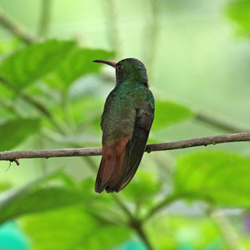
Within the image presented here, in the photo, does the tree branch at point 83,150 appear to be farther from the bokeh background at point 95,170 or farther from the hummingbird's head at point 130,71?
the hummingbird's head at point 130,71

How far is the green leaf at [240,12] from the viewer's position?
2.27 m

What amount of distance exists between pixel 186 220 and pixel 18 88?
152 cm

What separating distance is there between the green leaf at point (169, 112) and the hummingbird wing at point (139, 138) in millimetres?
426

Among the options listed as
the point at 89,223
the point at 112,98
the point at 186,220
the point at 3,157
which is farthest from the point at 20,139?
the point at 186,220

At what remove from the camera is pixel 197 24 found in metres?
4.95

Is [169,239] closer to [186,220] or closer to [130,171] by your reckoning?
[186,220]

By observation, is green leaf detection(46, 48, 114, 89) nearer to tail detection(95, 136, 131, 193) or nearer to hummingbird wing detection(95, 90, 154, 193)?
hummingbird wing detection(95, 90, 154, 193)

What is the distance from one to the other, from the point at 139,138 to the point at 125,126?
7 cm

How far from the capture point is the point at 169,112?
1.68 meters

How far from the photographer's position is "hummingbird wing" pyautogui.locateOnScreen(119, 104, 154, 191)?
1.01 metres

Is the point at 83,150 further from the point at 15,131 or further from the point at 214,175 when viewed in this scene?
the point at 214,175

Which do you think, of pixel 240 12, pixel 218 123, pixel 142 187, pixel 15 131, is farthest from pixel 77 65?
pixel 240 12

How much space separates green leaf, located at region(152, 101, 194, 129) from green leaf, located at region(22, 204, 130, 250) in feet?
1.46

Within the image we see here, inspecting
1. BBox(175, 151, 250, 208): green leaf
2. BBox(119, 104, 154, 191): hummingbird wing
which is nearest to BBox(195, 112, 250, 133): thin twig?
BBox(175, 151, 250, 208): green leaf
